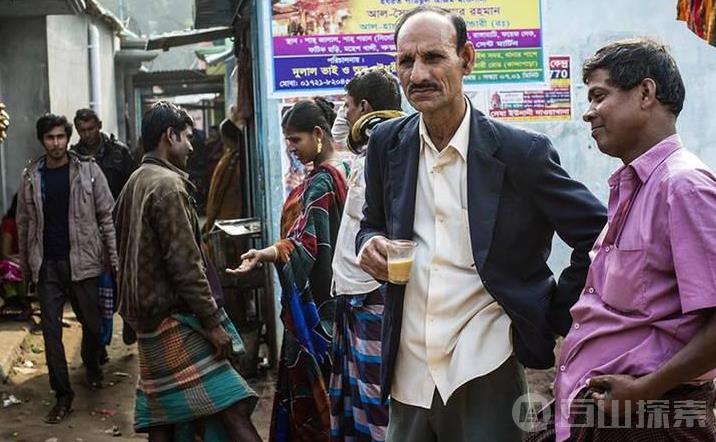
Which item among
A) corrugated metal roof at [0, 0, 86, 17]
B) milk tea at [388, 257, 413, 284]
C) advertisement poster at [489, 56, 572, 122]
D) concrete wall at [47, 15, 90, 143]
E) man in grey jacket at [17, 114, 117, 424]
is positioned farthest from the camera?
concrete wall at [47, 15, 90, 143]

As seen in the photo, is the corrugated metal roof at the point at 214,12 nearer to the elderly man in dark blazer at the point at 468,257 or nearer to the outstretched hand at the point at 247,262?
the outstretched hand at the point at 247,262

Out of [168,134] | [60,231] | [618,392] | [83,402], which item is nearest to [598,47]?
[168,134]

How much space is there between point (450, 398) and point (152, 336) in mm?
2060

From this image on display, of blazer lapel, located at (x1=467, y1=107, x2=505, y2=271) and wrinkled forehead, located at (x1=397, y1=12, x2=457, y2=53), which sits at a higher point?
wrinkled forehead, located at (x1=397, y1=12, x2=457, y2=53)

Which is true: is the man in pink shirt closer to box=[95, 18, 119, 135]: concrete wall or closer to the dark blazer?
the dark blazer

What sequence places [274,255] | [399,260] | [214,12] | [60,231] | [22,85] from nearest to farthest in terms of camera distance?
[399,260] → [274,255] → [60,231] → [214,12] → [22,85]

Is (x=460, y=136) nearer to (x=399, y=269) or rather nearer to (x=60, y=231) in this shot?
(x=399, y=269)

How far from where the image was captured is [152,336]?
4.37 meters

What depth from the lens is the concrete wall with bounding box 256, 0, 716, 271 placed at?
23.6 ft

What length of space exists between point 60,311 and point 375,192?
4316 millimetres

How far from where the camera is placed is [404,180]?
2.83m

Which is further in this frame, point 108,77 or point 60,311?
point 108,77

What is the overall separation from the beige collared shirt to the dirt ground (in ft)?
11.6

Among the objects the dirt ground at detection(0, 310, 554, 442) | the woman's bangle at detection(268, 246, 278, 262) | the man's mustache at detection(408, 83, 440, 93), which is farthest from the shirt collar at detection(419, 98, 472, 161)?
the dirt ground at detection(0, 310, 554, 442)
